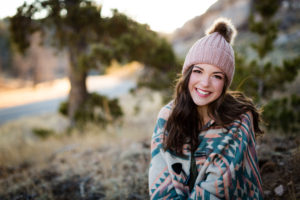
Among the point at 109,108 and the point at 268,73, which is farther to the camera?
the point at 109,108

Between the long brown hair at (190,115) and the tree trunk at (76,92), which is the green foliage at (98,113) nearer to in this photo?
the tree trunk at (76,92)

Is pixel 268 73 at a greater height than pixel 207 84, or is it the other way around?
pixel 268 73

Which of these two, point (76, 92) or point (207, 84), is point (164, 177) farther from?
point (76, 92)

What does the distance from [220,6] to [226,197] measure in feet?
93.8

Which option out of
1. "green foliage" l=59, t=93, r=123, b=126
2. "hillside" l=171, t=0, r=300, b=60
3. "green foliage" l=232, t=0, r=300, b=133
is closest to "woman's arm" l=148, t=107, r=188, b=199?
"green foliage" l=232, t=0, r=300, b=133

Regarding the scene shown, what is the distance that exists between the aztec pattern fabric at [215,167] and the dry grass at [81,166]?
3.23 ft

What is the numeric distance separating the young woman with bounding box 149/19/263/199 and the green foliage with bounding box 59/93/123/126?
413cm

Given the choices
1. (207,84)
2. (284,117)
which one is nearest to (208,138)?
(207,84)

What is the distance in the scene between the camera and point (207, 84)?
1630 millimetres

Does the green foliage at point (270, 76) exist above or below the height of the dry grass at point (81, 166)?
above

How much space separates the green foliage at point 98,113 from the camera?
223 inches

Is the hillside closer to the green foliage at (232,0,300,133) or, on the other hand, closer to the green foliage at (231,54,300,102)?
the green foliage at (232,0,300,133)

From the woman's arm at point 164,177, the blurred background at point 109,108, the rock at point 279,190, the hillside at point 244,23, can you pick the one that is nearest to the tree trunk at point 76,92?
A: the blurred background at point 109,108

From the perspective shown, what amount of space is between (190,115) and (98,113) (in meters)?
4.63
